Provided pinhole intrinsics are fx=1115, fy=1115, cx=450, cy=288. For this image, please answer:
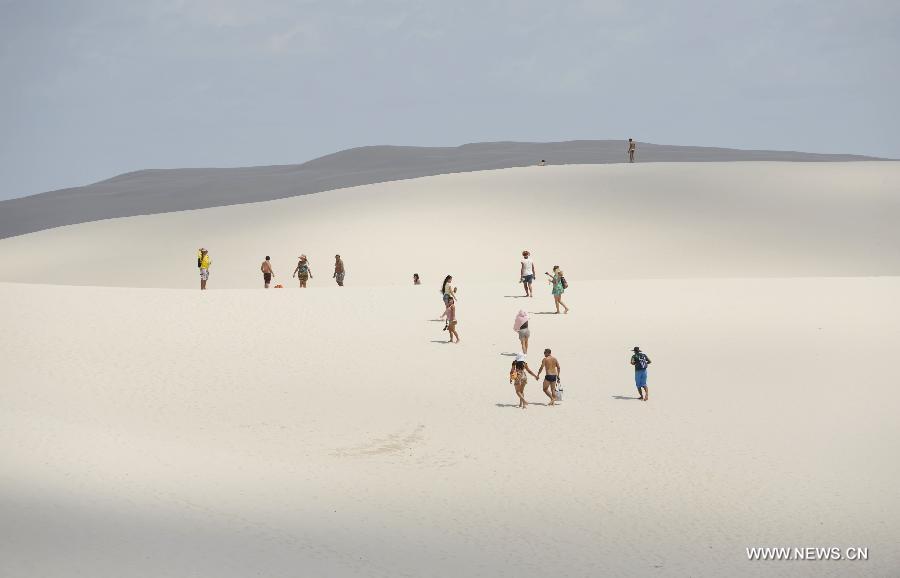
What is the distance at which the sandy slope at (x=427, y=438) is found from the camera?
11422 millimetres

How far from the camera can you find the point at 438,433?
17078mm

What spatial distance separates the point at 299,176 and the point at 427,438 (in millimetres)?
83947

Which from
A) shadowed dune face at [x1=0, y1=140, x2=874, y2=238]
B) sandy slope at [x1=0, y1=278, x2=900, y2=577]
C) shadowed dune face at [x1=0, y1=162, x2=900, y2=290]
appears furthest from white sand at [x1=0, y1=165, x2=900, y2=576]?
shadowed dune face at [x1=0, y1=140, x2=874, y2=238]

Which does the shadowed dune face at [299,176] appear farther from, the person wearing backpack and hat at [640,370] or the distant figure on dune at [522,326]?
the person wearing backpack and hat at [640,370]

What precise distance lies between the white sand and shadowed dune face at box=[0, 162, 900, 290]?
9.17m

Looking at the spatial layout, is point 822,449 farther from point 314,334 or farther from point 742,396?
point 314,334

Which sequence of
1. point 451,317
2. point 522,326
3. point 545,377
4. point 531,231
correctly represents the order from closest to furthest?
point 545,377, point 522,326, point 451,317, point 531,231

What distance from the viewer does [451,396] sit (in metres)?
19.4

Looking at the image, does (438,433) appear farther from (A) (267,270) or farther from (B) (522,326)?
(A) (267,270)

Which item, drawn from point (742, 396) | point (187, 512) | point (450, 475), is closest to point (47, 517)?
point (187, 512)

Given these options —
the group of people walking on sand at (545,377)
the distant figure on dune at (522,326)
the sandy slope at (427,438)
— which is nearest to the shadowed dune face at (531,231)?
the sandy slope at (427,438)

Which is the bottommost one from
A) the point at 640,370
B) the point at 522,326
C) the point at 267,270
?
the point at 640,370

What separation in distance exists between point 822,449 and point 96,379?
1245 cm

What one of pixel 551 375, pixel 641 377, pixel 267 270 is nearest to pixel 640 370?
pixel 641 377
